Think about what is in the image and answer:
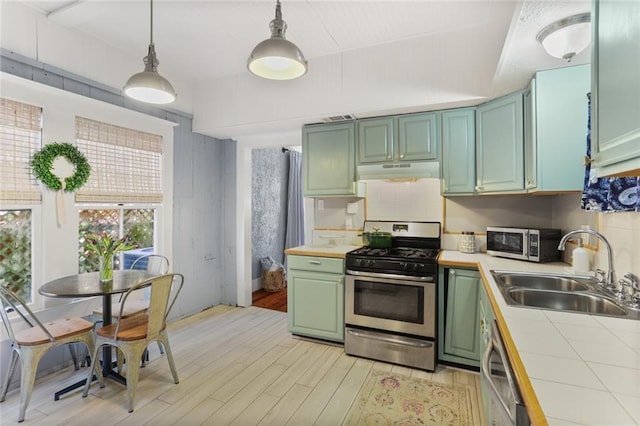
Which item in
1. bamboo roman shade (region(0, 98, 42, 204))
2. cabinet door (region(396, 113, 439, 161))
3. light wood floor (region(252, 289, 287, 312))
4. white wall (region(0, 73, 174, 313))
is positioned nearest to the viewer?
bamboo roman shade (region(0, 98, 42, 204))

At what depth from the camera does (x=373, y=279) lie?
2.72 metres

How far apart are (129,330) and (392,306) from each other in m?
1.98

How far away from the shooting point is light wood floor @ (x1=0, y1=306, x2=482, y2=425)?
6.52 feet

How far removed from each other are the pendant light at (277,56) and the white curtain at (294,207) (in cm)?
392

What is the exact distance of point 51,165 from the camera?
246 cm

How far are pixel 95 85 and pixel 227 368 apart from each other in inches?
107

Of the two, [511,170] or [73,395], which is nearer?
[73,395]

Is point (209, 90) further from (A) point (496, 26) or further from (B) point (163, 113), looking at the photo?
(A) point (496, 26)

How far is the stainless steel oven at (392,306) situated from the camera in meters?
2.54

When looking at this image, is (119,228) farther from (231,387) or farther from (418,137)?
(418,137)

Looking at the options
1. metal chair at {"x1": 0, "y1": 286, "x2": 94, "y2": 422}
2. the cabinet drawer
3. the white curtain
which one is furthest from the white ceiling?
the white curtain

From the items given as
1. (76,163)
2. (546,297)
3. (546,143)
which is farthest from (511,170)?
(76,163)

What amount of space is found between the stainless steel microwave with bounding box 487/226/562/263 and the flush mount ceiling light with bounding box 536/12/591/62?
4.17 feet

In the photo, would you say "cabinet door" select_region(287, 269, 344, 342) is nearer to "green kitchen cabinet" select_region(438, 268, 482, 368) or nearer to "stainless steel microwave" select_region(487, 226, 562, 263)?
"green kitchen cabinet" select_region(438, 268, 482, 368)
